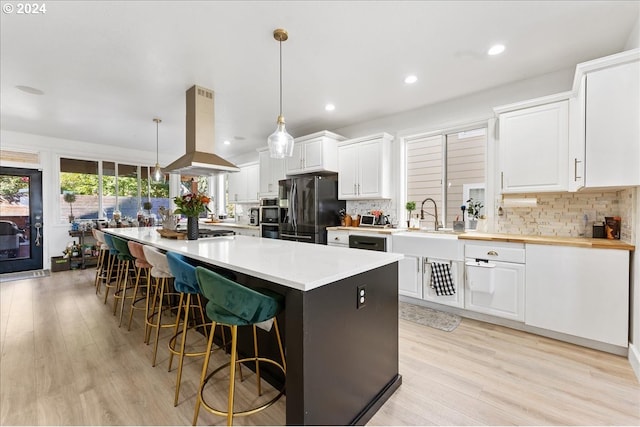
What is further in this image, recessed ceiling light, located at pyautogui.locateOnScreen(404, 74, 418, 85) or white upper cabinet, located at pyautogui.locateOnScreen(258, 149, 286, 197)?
white upper cabinet, located at pyautogui.locateOnScreen(258, 149, 286, 197)

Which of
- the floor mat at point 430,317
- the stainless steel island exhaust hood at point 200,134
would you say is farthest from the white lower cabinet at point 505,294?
the stainless steel island exhaust hood at point 200,134

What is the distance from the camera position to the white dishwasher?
2.69 meters

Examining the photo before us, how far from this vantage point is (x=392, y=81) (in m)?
3.15

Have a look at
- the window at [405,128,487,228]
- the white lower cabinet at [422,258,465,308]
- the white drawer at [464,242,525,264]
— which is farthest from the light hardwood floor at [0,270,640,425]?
the window at [405,128,487,228]

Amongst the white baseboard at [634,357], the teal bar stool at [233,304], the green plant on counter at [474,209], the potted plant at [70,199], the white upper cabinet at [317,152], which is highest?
the white upper cabinet at [317,152]

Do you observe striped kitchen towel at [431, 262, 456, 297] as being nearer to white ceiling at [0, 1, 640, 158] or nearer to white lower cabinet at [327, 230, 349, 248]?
white lower cabinet at [327, 230, 349, 248]

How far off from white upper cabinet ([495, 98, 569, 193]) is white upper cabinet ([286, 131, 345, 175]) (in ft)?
7.47

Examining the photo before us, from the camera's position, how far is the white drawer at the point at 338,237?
4.00 metres

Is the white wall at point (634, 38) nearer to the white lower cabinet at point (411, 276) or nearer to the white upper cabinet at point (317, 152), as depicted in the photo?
the white lower cabinet at point (411, 276)

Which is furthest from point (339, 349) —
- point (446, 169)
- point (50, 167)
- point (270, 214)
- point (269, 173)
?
point (50, 167)

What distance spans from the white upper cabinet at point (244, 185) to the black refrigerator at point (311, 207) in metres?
1.82

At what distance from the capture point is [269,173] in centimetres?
554

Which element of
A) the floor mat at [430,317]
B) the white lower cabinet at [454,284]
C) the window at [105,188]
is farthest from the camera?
the window at [105,188]

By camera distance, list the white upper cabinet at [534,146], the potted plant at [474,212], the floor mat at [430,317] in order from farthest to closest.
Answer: the potted plant at [474,212], the floor mat at [430,317], the white upper cabinet at [534,146]
